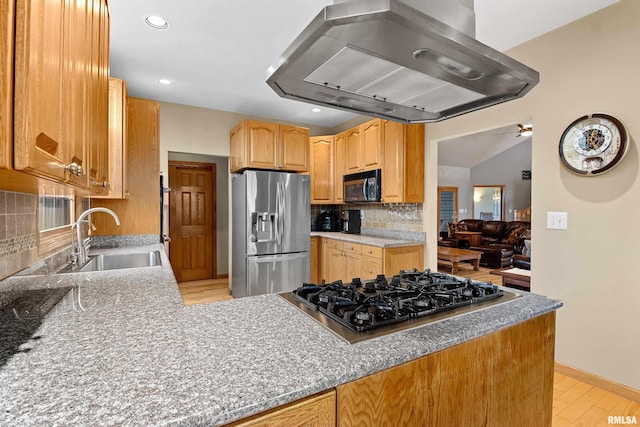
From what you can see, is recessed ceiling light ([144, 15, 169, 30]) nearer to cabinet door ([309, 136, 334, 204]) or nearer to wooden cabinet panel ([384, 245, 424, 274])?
cabinet door ([309, 136, 334, 204])

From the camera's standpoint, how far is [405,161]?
3480 millimetres

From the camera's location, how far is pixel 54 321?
0.97m

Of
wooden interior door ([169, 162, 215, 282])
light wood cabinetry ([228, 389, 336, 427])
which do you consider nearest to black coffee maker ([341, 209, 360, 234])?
wooden interior door ([169, 162, 215, 282])

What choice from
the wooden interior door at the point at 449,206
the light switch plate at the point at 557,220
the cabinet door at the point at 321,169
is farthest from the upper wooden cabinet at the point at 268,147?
the wooden interior door at the point at 449,206

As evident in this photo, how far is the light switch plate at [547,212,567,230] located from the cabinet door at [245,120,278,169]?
9.77ft

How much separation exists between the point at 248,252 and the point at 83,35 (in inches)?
118

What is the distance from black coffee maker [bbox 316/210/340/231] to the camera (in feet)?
16.3

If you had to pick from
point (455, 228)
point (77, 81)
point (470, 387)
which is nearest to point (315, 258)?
point (470, 387)

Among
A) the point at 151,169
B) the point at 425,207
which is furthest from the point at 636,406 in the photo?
the point at 151,169

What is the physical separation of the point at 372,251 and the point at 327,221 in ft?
5.22

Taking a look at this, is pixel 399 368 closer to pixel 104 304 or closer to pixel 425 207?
pixel 104 304

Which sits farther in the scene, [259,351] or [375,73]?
[375,73]

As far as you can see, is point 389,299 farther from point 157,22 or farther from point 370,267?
point 157,22

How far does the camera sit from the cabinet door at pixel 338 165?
4480 mm
